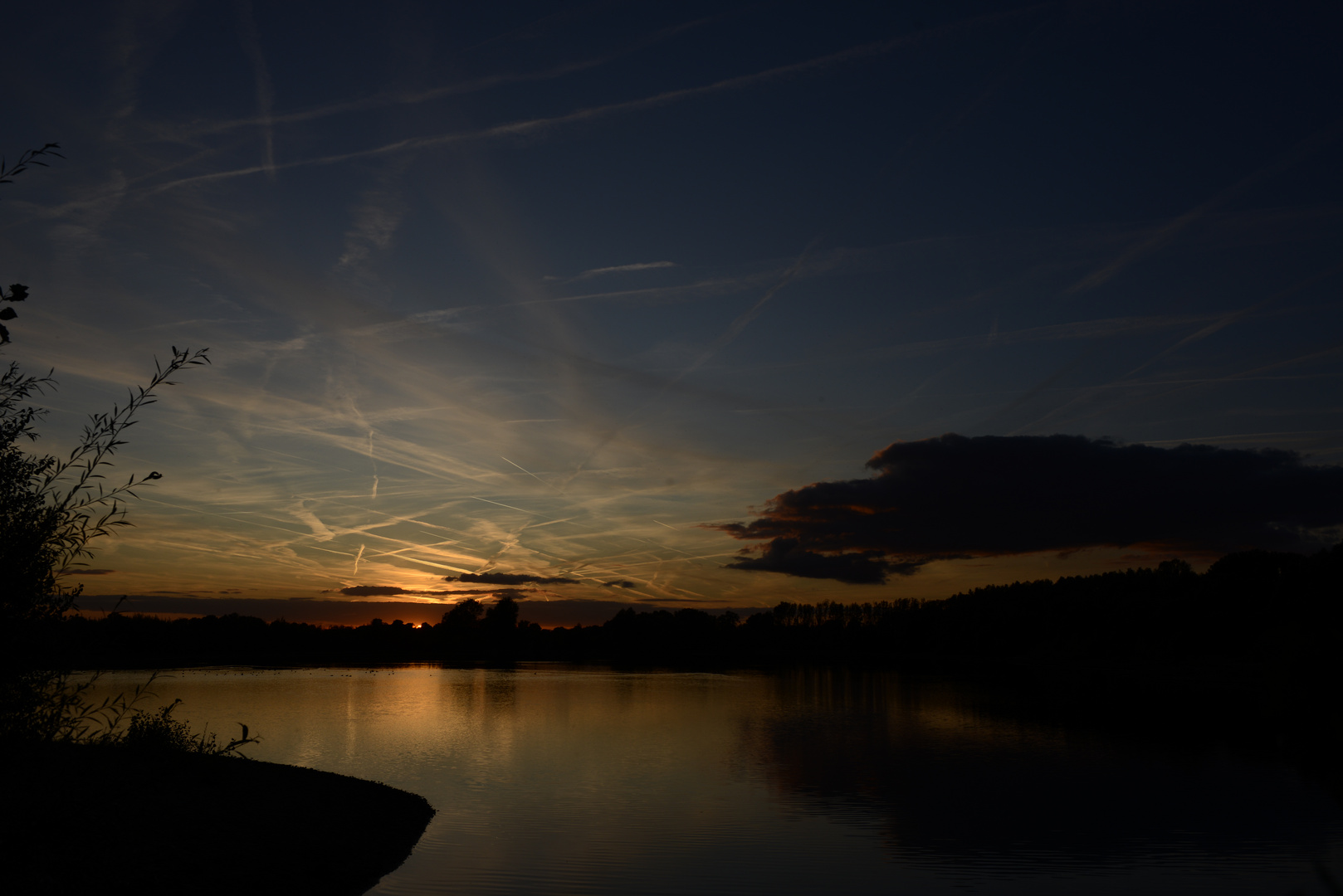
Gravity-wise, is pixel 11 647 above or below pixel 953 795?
above

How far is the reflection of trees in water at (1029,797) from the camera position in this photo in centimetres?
2780

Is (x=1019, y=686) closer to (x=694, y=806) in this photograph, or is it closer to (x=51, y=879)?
(x=694, y=806)

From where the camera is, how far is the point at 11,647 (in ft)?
30.3

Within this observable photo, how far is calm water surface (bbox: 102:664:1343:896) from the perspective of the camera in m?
24.3

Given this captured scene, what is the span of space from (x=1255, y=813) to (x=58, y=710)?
40.7m

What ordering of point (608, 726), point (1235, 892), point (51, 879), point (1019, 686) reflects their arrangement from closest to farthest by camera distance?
point (51, 879)
point (1235, 892)
point (608, 726)
point (1019, 686)

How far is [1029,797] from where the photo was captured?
119 feet

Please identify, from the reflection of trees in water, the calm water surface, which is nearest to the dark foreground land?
the calm water surface

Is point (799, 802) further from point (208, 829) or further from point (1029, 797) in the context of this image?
point (208, 829)

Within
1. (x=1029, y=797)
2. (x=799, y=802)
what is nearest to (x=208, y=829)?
(x=799, y=802)

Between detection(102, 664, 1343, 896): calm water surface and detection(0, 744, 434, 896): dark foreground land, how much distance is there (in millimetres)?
1632

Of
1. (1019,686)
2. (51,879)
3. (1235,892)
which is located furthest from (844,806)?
(1019,686)

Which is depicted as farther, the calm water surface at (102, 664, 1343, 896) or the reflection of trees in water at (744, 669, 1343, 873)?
the reflection of trees in water at (744, 669, 1343, 873)

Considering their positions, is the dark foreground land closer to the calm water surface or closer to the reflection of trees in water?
the calm water surface
